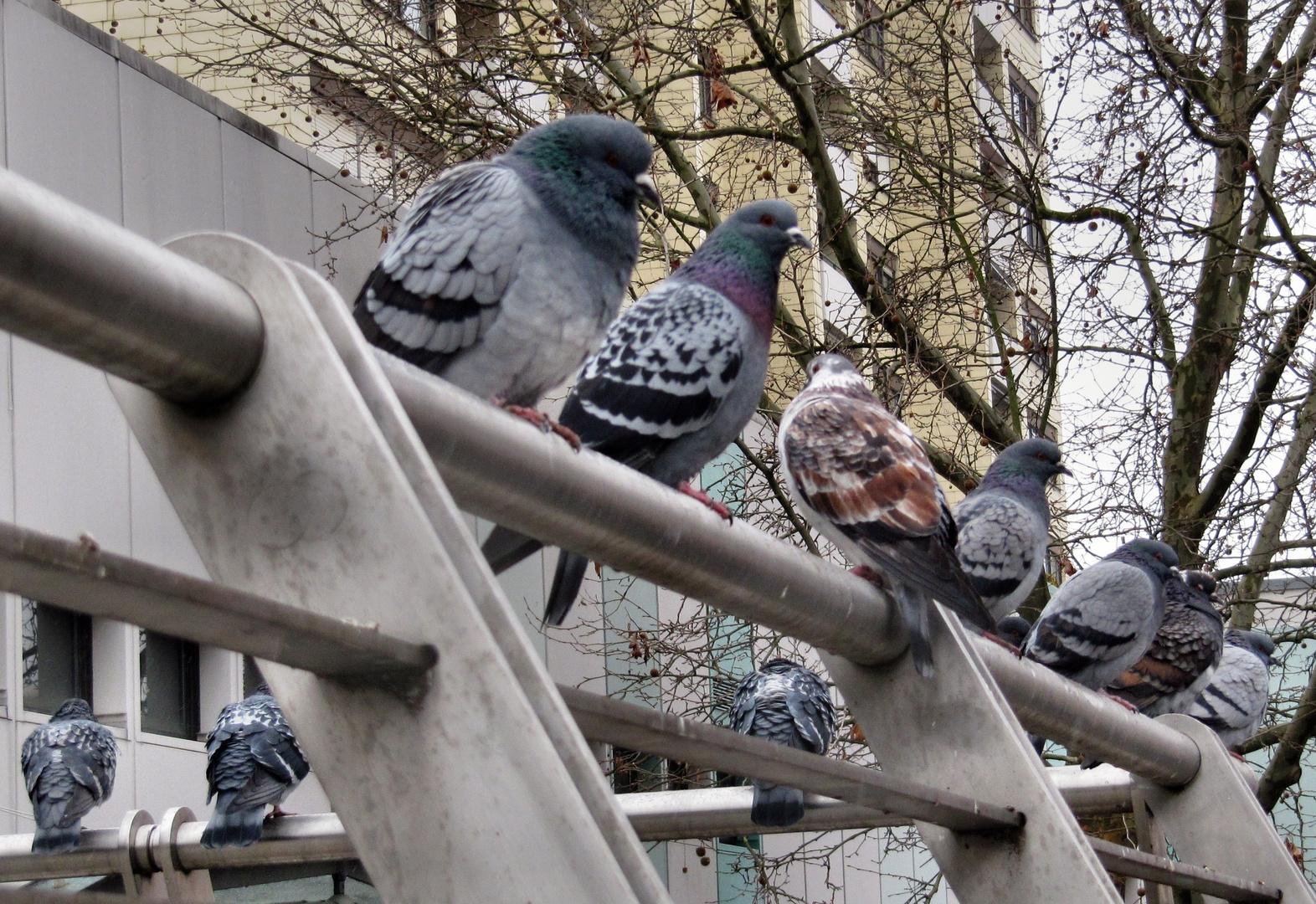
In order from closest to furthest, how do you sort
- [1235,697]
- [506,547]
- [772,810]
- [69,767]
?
[506,547] → [772,810] → [69,767] → [1235,697]

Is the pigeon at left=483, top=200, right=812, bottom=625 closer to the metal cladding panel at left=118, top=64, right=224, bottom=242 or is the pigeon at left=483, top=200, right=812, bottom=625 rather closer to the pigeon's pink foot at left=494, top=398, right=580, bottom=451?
the pigeon's pink foot at left=494, top=398, right=580, bottom=451

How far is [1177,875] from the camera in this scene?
277cm

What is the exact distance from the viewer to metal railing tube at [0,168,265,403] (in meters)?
1.00

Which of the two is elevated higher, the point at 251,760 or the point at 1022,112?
the point at 1022,112

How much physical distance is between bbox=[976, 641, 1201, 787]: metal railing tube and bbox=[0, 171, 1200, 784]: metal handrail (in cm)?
10

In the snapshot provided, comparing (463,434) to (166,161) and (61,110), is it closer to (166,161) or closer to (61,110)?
(61,110)

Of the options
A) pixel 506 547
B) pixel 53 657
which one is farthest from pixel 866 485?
pixel 53 657

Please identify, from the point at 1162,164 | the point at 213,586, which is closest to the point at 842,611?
the point at 213,586

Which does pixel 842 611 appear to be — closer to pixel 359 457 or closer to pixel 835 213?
pixel 359 457

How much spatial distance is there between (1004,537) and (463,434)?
4.81 metres

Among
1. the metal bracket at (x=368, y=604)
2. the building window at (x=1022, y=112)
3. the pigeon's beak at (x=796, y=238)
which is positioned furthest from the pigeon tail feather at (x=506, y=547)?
the building window at (x=1022, y=112)

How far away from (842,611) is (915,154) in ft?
26.7

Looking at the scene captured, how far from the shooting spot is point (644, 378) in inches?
146

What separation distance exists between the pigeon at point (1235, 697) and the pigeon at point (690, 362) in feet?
14.9
